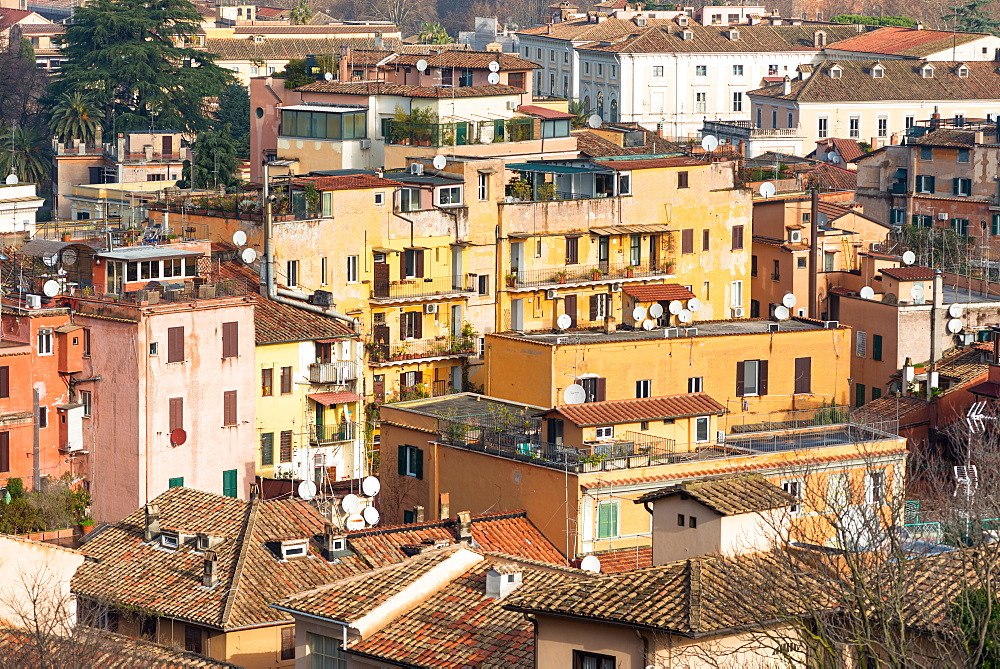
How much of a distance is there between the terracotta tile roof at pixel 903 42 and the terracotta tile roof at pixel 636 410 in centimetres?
6508

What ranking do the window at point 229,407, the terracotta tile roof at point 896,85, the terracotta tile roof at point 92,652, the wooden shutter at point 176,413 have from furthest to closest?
the terracotta tile roof at point 896,85 < the window at point 229,407 < the wooden shutter at point 176,413 < the terracotta tile roof at point 92,652

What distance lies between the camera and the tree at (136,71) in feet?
320

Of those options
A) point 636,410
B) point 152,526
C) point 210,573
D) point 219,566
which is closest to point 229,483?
point 636,410

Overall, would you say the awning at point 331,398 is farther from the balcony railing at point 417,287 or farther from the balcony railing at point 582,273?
the balcony railing at point 582,273

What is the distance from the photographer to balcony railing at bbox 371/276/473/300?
56875 mm

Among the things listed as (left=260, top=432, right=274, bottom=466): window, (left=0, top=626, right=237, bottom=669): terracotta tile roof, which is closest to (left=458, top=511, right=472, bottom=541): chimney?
(left=0, top=626, right=237, bottom=669): terracotta tile roof

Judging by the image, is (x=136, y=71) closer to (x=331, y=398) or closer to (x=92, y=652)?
(x=331, y=398)

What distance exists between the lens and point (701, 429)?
44.4 meters

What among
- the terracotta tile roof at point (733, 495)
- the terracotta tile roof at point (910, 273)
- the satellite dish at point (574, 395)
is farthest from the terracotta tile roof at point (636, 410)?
the terracotta tile roof at point (910, 273)

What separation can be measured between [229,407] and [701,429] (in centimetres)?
1092

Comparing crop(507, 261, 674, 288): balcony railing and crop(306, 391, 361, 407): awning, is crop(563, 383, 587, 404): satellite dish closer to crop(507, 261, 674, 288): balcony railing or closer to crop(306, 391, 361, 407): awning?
crop(306, 391, 361, 407): awning

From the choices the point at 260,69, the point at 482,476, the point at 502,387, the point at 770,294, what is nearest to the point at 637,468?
the point at 482,476

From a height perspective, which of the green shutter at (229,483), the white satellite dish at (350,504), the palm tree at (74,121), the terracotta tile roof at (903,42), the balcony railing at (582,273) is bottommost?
the green shutter at (229,483)

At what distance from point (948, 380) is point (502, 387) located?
1157 cm
